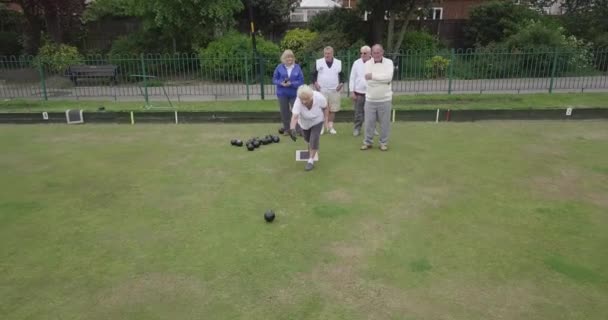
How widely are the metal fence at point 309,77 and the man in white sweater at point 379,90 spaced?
Result: 573 cm

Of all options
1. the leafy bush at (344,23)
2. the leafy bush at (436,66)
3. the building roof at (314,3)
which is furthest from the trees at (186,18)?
the leafy bush at (436,66)

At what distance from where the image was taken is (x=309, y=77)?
14.5m

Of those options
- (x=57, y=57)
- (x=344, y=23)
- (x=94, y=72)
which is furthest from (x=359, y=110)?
(x=57, y=57)

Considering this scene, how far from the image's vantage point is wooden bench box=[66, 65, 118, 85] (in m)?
14.8

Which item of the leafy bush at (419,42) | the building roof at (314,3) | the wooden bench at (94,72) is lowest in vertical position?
the wooden bench at (94,72)

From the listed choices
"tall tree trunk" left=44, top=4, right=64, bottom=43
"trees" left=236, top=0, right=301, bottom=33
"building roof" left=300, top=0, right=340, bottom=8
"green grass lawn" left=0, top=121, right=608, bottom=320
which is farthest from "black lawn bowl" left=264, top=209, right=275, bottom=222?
"building roof" left=300, top=0, right=340, bottom=8

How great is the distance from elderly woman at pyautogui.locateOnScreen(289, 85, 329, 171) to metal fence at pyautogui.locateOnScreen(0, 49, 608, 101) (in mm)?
6579

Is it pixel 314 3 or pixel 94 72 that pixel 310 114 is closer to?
pixel 94 72

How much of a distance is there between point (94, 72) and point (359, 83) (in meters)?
10.2

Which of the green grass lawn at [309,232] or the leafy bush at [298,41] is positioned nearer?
the green grass lawn at [309,232]

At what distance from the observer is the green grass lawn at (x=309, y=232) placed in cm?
364

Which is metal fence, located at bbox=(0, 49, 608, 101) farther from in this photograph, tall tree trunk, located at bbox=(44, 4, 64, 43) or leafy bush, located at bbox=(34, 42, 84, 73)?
tall tree trunk, located at bbox=(44, 4, 64, 43)

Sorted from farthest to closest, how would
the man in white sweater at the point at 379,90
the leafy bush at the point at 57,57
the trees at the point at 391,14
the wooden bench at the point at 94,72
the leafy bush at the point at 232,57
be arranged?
1. the trees at the point at 391,14
2. the leafy bush at the point at 57,57
3. the leafy bush at the point at 232,57
4. the wooden bench at the point at 94,72
5. the man in white sweater at the point at 379,90

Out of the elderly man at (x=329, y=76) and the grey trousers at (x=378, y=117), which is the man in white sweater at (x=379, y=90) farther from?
the elderly man at (x=329, y=76)
